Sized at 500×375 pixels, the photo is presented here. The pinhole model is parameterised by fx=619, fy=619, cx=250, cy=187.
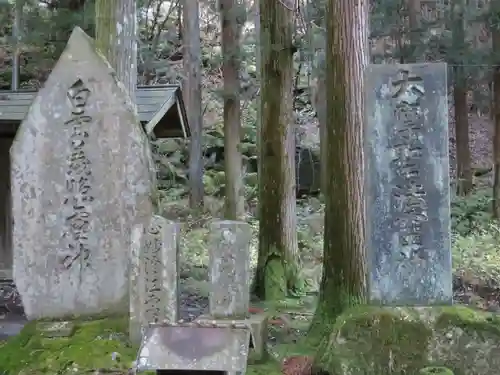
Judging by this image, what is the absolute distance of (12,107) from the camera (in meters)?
10.4

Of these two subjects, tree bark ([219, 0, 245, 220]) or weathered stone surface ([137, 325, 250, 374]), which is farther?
tree bark ([219, 0, 245, 220])

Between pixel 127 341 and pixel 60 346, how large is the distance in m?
0.62

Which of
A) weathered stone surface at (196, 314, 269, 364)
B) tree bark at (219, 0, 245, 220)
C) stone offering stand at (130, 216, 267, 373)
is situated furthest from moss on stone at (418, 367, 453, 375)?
tree bark at (219, 0, 245, 220)

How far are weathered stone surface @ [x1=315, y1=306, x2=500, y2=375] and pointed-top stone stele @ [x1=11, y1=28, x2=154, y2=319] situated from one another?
7.52ft

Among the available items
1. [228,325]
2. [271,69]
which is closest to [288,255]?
[271,69]

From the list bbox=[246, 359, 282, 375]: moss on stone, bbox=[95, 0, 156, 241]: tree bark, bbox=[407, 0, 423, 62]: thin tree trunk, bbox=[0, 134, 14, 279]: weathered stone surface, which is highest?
bbox=[407, 0, 423, 62]: thin tree trunk

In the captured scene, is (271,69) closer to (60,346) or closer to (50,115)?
(50,115)

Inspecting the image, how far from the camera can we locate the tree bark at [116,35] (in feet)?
23.2

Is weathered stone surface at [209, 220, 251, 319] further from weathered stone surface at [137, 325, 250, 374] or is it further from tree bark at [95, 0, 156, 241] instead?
weathered stone surface at [137, 325, 250, 374]

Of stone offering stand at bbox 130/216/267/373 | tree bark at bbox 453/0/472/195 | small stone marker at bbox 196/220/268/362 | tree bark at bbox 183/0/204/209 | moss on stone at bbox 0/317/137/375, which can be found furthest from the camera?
tree bark at bbox 183/0/204/209

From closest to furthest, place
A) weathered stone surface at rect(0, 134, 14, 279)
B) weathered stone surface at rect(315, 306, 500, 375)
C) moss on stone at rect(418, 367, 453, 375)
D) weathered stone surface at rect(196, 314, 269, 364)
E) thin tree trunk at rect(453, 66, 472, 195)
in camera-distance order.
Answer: moss on stone at rect(418, 367, 453, 375), weathered stone surface at rect(315, 306, 500, 375), weathered stone surface at rect(196, 314, 269, 364), weathered stone surface at rect(0, 134, 14, 279), thin tree trunk at rect(453, 66, 472, 195)

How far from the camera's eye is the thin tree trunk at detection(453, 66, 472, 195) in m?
17.8

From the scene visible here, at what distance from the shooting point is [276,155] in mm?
9906

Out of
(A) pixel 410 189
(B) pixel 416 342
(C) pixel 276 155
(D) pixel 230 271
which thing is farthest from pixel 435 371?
(C) pixel 276 155
